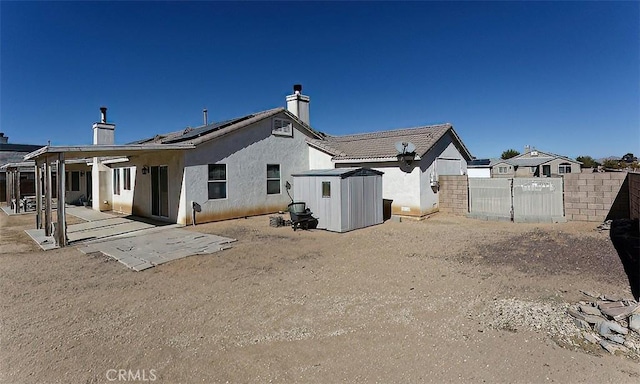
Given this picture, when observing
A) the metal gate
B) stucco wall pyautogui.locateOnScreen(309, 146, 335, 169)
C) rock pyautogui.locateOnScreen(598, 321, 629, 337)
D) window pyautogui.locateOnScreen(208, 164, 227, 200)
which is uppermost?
stucco wall pyautogui.locateOnScreen(309, 146, 335, 169)

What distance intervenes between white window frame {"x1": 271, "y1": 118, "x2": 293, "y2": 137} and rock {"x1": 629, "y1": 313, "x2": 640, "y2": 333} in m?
12.7

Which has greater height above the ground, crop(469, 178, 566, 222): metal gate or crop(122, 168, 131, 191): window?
crop(122, 168, 131, 191): window

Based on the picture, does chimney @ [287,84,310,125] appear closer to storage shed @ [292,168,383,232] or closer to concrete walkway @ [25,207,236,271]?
storage shed @ [292,168,383,232]

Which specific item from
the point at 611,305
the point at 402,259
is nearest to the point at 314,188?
the point at 402,259

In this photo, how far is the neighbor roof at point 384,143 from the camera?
13884mm

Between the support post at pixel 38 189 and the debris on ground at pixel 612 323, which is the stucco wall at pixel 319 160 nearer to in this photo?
the support post at pixel 38 189

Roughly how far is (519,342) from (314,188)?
8.25 m

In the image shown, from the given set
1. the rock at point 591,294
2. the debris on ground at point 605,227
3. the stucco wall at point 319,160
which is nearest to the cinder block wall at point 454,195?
the debris on ground at point 605,227

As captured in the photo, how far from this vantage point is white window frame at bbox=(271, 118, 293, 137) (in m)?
14.7

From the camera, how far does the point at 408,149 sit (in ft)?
41.7

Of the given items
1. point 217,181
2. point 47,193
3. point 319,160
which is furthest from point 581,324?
point 319,160

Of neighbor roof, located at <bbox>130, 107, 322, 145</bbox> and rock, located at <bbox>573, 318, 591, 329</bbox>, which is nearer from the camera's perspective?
rock, located at <bbox>573, 318, 591, 329</bbox>

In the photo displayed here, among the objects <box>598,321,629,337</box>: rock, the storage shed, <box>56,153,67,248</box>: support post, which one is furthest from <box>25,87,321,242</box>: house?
<box>598,321,629,337</box>: rock

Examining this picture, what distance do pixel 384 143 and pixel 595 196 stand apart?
784cm
